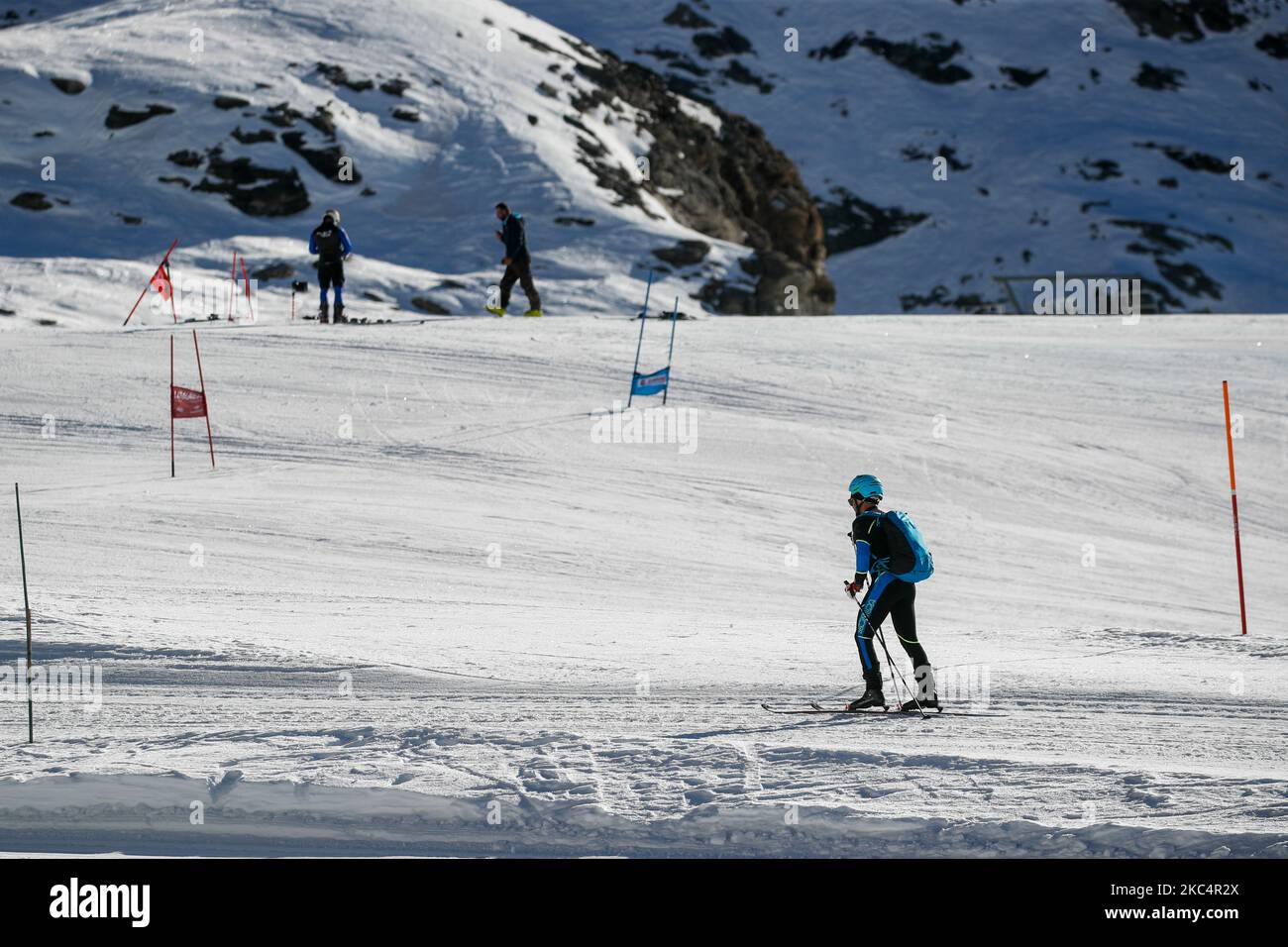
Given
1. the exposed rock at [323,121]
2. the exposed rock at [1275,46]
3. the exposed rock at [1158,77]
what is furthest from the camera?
the exposed rock at [1275,46]

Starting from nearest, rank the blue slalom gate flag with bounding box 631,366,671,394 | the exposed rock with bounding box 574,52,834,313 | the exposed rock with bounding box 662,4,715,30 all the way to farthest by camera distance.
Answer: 1. the blue slalom gate flag with bounding box 631,366,671,394
2. the exposed rock with bounding box 574,52,834,313
3. the exposed rock with bounding box 662,4,715,30

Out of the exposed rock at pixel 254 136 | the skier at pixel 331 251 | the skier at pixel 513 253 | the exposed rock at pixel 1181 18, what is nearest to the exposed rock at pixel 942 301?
the exposed rock at pixel 1181 18

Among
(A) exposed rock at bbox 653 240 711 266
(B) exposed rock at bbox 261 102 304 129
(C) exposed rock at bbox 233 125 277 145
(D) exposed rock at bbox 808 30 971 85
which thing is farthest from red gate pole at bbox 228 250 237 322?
(D) exposed rock at bbox 808 30 971 85

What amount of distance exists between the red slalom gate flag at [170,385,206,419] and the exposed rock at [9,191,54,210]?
65.3 ft

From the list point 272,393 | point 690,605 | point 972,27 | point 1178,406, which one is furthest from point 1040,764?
point 972,27

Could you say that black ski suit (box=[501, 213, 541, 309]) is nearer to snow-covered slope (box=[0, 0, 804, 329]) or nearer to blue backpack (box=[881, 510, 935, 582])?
snow-covered slope (box=[0, 0, 804, 329])

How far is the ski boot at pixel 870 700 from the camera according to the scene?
28.1ft

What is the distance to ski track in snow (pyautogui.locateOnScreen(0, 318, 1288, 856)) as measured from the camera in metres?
6.76

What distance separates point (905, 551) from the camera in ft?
27.8

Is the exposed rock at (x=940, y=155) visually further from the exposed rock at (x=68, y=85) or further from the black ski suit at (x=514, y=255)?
the black ski suit at (x=514, y=255)

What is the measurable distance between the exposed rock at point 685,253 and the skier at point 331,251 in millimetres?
12432

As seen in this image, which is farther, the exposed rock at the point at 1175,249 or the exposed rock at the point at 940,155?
the exposed rock at the point at 940,155

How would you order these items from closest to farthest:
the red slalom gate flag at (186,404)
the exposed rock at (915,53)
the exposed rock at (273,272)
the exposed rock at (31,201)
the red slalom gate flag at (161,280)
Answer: the red slalom gate flag at (186,404)
the red slalom gate flag at (161,280)
the exposed rock at (273,272)
the exposed rock at (31,201)
the exposed rock at (915,53)

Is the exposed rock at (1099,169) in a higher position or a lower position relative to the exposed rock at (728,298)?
higher
